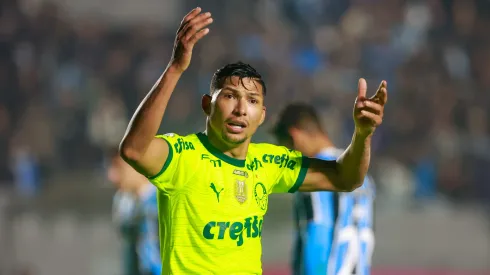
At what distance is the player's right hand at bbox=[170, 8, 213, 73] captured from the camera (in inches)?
128

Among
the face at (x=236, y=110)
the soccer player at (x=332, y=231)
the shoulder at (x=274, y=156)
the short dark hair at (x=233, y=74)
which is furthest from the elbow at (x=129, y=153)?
the soccer player at (x=332, y=231)

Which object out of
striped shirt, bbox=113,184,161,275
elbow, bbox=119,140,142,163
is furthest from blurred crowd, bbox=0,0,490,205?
elbow, bbox=119,140,142,163

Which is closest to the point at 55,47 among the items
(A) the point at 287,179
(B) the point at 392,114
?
(B) the point at 392,114

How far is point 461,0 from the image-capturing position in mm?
11656

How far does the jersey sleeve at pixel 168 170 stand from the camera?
346 centimetres

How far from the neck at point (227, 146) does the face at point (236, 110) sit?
0.03 metres

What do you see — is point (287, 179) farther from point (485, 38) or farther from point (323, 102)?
point (485, 38)

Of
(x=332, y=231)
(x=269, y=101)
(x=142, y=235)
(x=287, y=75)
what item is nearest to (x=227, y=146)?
(x=332, y=231)

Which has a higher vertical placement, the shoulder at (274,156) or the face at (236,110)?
the face at (236,110)

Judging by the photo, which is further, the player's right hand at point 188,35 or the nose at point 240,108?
the nose at point 240,108

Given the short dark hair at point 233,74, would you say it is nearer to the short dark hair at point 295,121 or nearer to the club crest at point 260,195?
the club crest at point 260,195

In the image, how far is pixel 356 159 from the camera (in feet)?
12.4

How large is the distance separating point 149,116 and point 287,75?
7749 mm

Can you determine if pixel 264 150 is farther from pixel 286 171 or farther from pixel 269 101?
pixel 269 101
